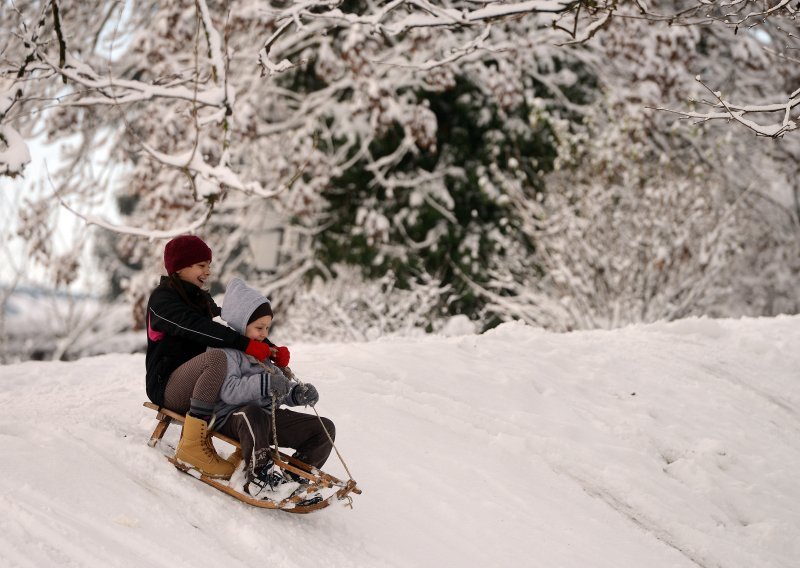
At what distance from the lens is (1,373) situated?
20.8ft

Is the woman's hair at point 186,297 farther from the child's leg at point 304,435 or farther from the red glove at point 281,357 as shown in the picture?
the child's leg at point 304,435

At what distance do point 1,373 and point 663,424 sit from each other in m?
4.96

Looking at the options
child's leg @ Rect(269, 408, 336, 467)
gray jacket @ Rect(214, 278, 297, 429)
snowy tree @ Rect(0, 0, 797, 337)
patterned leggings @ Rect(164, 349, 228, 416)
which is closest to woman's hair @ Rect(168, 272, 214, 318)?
gray jacket @ Rect(214, 278, 297, 429)

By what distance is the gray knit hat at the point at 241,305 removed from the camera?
12.3 ft

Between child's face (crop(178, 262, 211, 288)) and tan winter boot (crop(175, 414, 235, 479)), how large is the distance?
0.70 m

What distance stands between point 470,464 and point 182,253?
6.24ft

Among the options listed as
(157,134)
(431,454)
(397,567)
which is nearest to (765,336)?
(431,454)

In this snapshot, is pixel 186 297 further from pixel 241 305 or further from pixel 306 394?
pixel 306 394

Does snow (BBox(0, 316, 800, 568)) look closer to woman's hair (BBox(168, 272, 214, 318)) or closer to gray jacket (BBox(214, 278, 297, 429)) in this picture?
gray jacket (BBox(214, 278, 297, 429))

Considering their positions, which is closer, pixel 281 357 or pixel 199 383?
pixel 199 383

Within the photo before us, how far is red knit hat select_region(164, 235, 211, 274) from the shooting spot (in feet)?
12.8

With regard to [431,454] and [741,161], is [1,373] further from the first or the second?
[741,161]

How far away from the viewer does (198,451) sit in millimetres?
3652

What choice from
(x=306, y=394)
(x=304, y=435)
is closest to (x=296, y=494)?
(x=304, y=435)
